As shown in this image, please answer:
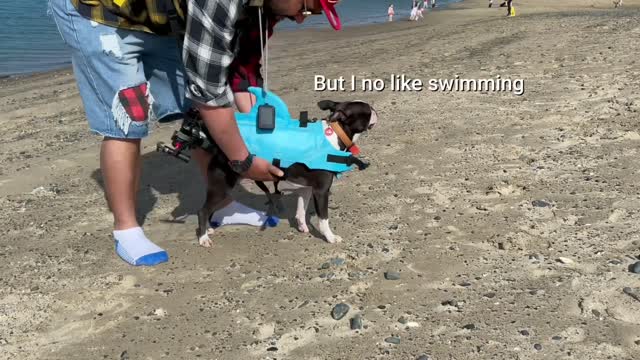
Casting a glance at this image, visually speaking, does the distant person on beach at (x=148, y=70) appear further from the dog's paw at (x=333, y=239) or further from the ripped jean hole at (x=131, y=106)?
the dog's paw at (x=333, y=239)

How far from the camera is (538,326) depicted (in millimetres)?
3246

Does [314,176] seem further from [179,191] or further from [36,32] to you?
[36,32]

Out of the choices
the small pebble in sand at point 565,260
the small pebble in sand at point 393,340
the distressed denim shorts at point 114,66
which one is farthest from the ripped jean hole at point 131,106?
the small pebble in sand at point 565,260

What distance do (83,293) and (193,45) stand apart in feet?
5.84

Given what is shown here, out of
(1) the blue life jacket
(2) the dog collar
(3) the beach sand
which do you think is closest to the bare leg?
(3) the beach sand

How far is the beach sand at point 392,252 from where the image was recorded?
10.7 ft

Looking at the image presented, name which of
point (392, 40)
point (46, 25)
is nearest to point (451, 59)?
point (392, 40)

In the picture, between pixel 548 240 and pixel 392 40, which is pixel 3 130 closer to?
pixel 548 240

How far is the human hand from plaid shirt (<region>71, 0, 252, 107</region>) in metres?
0.51

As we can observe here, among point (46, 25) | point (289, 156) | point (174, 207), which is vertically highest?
point (289, 156)

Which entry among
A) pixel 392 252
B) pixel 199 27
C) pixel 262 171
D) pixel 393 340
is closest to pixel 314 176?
pixel 262 171

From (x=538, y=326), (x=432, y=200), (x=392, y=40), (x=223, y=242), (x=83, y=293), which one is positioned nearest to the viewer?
(x=538, y=326)

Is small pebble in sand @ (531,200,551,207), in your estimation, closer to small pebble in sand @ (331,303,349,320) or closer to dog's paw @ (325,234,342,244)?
dog's paw @ (325,234,342,244)

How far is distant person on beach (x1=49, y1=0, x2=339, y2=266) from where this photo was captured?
3.06 meters
